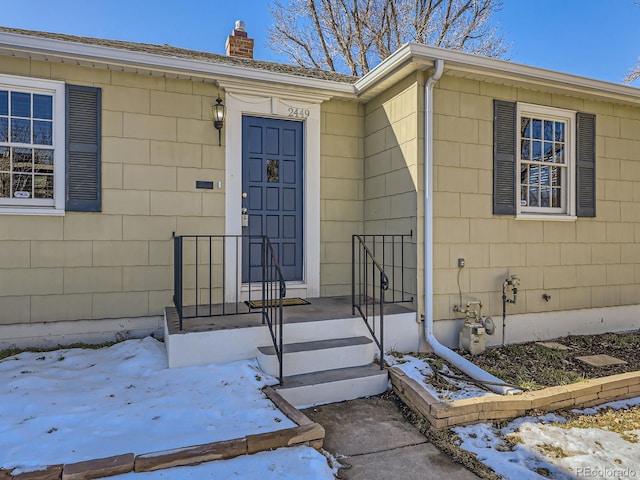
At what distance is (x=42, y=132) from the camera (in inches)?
161

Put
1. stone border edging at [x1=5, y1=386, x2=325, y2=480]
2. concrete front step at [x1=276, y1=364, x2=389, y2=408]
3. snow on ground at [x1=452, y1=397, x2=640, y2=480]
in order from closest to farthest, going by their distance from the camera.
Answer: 1. stone border edging at [x1=5, y1=386, x2=325, y2=480]
2. snow on ground at [x1=452, y1=397, x2=640, y2=480]
3. concrete front step at [x1=276, y1=364, x2=389, y2=408]

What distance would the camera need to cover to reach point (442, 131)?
441cm

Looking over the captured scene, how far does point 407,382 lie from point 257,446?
145cm

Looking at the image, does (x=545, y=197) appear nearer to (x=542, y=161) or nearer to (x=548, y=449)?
(x=542, y=161)

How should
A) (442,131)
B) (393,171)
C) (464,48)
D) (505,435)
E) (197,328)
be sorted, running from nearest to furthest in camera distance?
(505,435)
(197,328)
(442,131)
(393,171)
(464,48)

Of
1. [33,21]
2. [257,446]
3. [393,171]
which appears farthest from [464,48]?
[257,446]

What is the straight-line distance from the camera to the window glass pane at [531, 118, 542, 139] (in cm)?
497

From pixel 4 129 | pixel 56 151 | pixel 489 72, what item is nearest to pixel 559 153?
pixel 489 72

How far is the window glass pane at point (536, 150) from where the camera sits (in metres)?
4.96

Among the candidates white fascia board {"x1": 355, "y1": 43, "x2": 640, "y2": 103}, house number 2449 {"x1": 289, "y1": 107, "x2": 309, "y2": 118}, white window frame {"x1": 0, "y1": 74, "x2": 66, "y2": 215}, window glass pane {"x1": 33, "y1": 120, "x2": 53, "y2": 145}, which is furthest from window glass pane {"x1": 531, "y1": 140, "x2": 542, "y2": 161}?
window glass pane {"x1": 33, "y1": 120, "x2": 53, "y2": 145}

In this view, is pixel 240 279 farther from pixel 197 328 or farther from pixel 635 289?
pixel 635 289

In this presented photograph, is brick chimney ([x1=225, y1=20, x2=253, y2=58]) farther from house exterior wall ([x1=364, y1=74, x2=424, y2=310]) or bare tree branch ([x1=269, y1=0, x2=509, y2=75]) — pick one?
A: bare tree branch ([x1=269, y1=0, x2=509, y2=75])

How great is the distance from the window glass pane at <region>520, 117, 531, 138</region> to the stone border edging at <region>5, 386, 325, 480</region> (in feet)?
13.7

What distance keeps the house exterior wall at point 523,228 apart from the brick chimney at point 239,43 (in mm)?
3716
